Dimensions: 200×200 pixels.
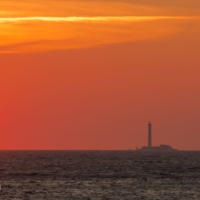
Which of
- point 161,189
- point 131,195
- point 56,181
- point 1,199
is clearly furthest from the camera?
point 56,181

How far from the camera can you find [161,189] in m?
77.9

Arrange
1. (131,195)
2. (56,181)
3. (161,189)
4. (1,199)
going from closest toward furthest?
(1,199) → (131,195) → (161,189) → (56,181)

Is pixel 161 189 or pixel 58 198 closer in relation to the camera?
pixel 58 198

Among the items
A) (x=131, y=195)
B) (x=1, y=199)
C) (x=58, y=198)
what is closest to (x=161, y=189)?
(x=131, y=195)

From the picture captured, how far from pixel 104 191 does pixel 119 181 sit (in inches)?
650

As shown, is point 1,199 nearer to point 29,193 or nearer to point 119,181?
point 29,193

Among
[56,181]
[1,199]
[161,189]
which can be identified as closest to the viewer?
[1,199]

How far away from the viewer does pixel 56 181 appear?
9019cm

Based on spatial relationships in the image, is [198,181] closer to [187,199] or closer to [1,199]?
[187,199]

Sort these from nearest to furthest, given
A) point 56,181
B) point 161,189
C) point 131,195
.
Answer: point 131,195, point 161,189, point 56,181

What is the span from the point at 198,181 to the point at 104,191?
25.5 meters

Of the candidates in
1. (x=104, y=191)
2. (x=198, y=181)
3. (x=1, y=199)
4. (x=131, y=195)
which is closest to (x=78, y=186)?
(x=104, y=191)

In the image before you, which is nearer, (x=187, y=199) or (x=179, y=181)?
(x=187, y=199)

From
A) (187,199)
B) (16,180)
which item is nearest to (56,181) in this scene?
(16,180)
